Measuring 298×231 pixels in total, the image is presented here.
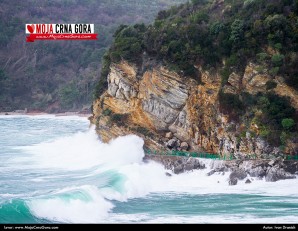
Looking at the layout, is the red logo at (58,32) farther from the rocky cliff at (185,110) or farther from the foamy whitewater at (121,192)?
the rocky cliff at (185,110)

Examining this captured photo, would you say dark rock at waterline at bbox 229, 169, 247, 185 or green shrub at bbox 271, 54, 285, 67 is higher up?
green shrub at bbox 271, 54, 285, 67

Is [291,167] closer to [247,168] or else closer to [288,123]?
[247,168]

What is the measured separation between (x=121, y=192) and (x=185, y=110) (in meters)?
9.86

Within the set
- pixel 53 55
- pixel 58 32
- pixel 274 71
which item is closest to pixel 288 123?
pixel 274 71

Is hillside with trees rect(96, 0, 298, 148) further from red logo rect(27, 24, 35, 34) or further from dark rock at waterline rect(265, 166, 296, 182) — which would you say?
red logo rect(27, 24, 35, 34)

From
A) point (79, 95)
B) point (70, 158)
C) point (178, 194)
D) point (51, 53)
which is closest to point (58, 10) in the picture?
point (51, 53)

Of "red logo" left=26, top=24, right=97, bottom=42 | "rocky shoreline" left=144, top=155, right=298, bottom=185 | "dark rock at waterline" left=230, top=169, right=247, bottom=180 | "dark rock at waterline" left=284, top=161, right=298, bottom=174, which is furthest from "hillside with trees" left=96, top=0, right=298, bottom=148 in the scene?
"red logo" left=26, top=24, right=97, bottom=42

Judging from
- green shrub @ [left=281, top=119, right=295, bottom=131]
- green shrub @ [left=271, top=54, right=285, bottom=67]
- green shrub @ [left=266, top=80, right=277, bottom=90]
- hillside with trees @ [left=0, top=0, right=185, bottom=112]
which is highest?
green shrub @ [left=271, top=54, right=285, bottom=67]

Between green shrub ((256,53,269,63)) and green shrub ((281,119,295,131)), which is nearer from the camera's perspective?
green shrub ((281,119,295,131))

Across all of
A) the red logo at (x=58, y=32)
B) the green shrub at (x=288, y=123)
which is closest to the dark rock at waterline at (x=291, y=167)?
the green shrub at (x=288, y=123)

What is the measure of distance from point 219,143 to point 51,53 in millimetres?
78778

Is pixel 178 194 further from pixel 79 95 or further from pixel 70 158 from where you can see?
pixel 79 95

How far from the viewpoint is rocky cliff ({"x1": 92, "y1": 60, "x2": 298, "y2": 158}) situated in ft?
127

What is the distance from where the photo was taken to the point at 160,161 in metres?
42.1
